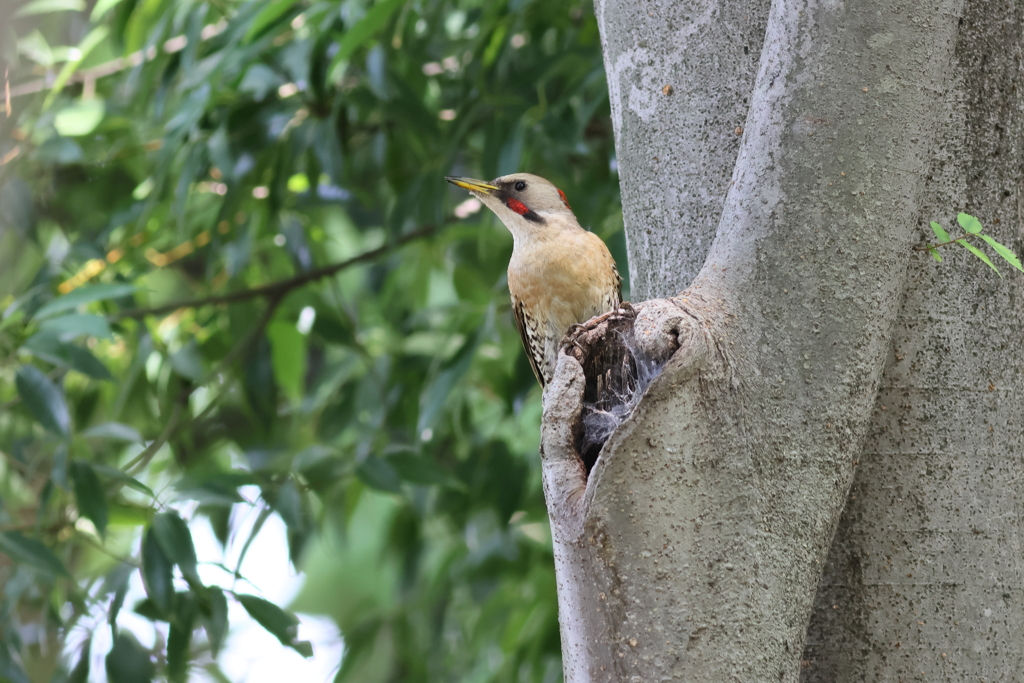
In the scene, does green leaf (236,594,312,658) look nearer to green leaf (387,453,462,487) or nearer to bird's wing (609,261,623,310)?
green leaf (387,453,462,487)

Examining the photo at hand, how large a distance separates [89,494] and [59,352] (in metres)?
0.32

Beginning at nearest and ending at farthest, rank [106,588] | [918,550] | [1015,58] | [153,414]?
[918,550], [1015,58], [106,588], [153,414]

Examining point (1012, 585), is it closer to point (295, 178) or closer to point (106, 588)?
point (106, 588)

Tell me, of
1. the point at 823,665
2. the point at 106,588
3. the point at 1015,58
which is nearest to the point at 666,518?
the point at 823,665

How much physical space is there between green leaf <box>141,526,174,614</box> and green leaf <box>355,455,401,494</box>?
472mm

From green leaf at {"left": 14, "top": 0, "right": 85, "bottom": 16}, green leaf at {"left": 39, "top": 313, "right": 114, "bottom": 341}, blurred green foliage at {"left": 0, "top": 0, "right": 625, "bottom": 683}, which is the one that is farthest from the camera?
green leaf at {"left": 14, "top": 0, "right": 85, "bottom": 16}

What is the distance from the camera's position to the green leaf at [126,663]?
6.46 ft

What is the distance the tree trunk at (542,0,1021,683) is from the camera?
0.88m

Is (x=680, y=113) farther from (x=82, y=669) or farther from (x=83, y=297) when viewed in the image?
(x=82, y=669)

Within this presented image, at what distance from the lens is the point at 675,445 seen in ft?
2.95

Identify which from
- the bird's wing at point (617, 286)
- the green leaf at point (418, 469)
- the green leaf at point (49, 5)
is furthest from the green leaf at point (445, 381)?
the green leaf at point (49, 5)

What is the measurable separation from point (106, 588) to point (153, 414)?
0.93 meters

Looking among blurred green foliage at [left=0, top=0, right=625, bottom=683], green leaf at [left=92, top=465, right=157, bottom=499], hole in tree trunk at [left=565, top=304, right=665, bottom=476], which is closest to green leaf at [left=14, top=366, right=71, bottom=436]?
blurred green foliage at [left=0, top=0, right=625, bottom=683]

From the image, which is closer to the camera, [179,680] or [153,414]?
[179,680]
